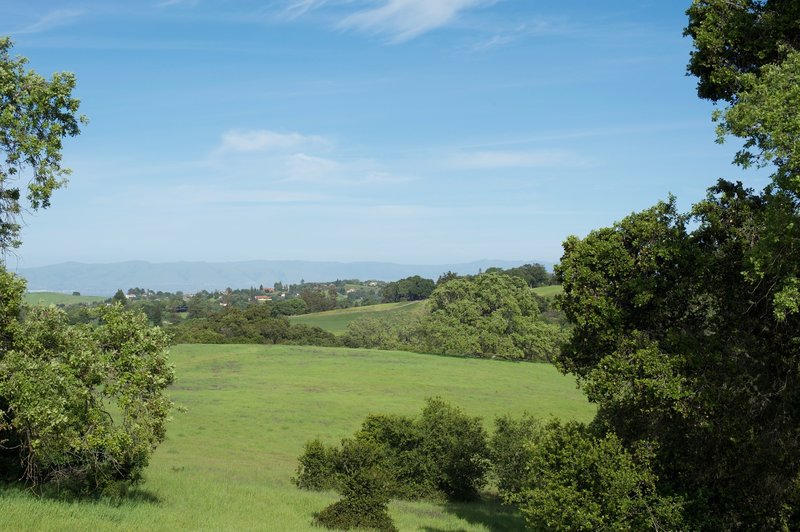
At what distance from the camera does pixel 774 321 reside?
14.9 metres

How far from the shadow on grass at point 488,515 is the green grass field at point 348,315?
10439cm

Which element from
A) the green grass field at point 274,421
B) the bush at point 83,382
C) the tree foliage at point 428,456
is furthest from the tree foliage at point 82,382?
the tree foliage at point 428,456

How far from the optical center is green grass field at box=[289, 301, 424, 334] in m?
145

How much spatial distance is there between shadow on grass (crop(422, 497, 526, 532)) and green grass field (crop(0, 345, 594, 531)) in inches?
3.7

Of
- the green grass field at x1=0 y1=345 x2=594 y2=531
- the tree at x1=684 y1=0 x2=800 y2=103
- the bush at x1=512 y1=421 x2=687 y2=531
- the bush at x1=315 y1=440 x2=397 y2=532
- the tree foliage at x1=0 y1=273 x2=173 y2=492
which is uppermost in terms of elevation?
the tree at x1=684 y1=0 x2=800 y2=103

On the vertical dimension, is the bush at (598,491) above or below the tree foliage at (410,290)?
below

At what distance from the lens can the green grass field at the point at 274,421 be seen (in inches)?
778

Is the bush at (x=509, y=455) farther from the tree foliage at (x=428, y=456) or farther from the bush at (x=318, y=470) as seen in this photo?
the bush at (x=318, y=470)

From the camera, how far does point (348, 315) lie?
523 ft

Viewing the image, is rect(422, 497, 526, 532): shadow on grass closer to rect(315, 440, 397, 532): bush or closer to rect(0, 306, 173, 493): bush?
rect(315, 440, 397, 532): bush

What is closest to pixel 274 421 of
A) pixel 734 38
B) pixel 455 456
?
pixel 455 456

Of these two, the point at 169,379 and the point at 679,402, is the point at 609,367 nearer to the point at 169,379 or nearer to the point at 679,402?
the point at 679,402

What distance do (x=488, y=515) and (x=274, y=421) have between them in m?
29.1

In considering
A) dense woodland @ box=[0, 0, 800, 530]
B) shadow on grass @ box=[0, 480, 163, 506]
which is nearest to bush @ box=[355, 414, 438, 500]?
shadow on grass @ box=[0, 480, 163, 506]
